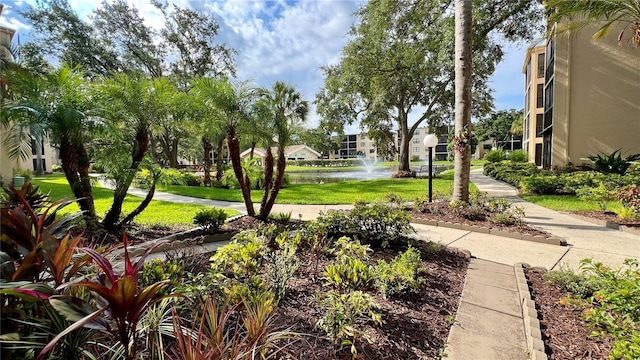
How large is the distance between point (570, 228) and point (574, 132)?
11.7 m

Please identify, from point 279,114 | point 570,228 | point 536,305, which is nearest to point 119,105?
point 279,114

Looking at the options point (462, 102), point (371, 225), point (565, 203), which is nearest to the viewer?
point (371, 225)

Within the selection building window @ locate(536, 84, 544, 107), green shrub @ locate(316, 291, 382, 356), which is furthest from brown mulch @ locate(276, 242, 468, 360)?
building window @ locate(536, 84, 544, 107)

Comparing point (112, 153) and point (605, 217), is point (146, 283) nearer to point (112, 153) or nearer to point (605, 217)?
point (112, 153)

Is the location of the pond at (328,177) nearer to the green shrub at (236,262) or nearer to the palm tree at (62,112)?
the palm tree at (62,112)

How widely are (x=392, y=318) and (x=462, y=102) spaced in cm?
613

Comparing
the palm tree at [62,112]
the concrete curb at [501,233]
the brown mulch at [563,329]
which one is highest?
the palm tree at [62,112]

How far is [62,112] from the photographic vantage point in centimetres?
414

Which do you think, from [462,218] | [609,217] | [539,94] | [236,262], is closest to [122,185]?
[236,262]

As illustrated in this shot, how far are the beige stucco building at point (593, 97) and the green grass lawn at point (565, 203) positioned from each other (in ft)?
22.5

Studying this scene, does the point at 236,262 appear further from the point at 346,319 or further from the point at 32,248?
the point at 32,248

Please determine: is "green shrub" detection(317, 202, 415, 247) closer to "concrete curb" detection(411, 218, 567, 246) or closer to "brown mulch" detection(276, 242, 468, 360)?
"brown mulch" detection(276, 242, 468, 360)

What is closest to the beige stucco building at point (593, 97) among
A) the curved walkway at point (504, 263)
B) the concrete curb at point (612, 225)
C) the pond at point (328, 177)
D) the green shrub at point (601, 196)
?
the green shrub at point (601, 196)

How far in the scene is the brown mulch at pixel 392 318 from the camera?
7.17 ft
